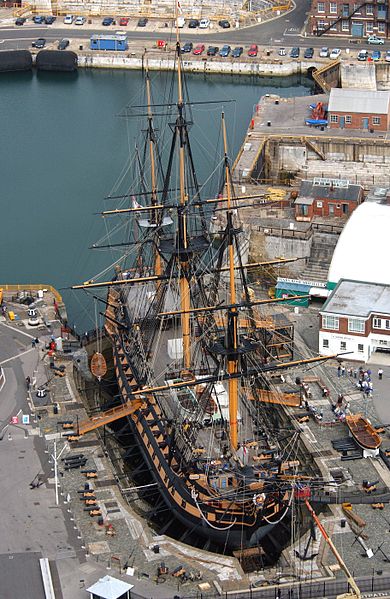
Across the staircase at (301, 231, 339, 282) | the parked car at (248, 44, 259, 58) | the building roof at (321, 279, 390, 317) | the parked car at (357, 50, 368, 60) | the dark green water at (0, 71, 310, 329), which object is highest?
the parked car at (357, 50, 368, 60)

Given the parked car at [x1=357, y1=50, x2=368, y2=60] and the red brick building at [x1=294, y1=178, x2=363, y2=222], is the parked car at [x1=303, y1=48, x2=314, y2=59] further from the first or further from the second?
the red brick building at [x1=294, y1=178, x2=363, y2=222]

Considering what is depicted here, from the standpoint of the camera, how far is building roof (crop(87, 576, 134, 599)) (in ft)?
254

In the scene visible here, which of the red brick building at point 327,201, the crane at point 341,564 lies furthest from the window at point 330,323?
the red brick building at point 327,201

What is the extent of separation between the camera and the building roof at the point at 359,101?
14212 centimetres

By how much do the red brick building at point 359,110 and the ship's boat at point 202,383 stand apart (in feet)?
112

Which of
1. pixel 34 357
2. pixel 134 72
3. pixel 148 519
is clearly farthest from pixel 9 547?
pixel 134 72

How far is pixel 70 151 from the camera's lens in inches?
6043

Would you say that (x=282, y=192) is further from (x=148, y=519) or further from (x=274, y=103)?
(x=148, y=519)

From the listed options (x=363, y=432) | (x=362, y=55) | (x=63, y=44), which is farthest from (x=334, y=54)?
(x=363, y=432)

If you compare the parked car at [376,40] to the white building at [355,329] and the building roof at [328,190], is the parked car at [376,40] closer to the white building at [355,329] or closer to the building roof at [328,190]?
the building roof at [328,190]

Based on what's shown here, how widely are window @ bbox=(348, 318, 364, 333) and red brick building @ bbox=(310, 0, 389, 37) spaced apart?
87537mm

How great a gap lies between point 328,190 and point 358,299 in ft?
70.9

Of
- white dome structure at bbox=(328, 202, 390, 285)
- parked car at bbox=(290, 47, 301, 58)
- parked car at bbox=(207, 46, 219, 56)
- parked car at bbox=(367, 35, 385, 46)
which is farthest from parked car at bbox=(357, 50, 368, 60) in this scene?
white dome structure at bbox=(328, 202, 390, 285)

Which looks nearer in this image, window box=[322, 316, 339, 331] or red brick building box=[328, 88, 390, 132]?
window box=[322, 316, 339, 331]
